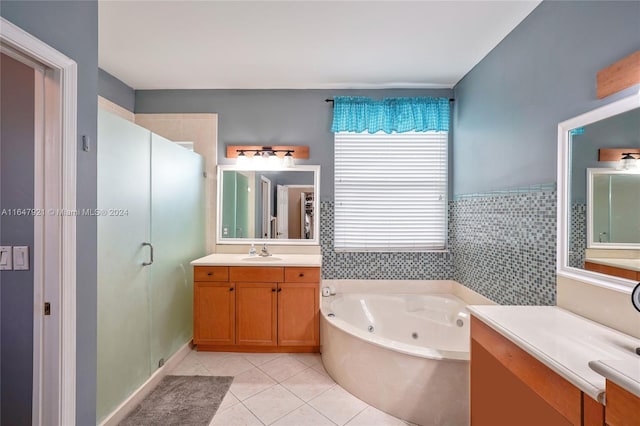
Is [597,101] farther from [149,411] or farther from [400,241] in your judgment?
[149,411]

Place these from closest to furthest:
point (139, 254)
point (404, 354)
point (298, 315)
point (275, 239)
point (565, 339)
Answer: point (565, 339)
point (404, 354)
point (139, 254)
point (298, 315)
point (275, 239)

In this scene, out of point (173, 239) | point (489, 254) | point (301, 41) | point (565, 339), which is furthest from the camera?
point (173, 239)

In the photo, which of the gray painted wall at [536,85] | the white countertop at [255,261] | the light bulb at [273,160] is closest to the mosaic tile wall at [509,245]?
the gray painted wall at [536,85]

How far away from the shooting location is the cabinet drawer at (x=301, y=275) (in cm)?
266

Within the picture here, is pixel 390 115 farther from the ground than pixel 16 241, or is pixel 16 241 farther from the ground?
pixel 390 115

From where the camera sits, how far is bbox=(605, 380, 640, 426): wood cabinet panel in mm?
720

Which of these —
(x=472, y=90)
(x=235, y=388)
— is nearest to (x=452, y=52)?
(x=472, y=90)

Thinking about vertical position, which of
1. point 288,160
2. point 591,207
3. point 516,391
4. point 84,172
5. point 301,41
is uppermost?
point 301,41

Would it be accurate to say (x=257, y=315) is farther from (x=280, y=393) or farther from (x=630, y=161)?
(x=630, y=161)

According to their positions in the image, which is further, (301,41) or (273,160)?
(273,160)

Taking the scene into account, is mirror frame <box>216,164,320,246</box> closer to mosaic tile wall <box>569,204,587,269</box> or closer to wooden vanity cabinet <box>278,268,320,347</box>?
wooden vanity cabinet <box>278,268,320,347</box>

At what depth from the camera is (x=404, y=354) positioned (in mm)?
1856

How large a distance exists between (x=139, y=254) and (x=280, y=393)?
4.74ft

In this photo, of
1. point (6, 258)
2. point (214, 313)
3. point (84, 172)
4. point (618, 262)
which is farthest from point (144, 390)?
point (618, 262)
